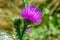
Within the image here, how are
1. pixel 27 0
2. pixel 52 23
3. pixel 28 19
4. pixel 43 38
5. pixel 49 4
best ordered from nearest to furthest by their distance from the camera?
pixel 28 19, pixel 27 0, pixel 43 38, pixel 52 23, pixel 49 4

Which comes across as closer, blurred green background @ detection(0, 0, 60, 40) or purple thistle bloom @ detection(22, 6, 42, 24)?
purple thistle bloom @ detection(22, 6, 42, 24)

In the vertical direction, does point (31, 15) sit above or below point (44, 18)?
above

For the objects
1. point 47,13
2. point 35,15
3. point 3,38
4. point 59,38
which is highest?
point 35,15

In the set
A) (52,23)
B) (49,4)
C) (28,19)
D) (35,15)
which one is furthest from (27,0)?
(49,4)

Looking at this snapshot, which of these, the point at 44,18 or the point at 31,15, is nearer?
the point at 31,15

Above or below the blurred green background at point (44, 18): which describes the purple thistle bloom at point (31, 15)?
above

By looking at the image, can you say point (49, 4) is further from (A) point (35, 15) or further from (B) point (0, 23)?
(A) point (35, 15)

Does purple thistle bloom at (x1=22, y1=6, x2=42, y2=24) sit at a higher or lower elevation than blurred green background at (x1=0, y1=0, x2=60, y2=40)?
higher

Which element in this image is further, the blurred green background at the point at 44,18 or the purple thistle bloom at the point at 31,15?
the blurred green background at the point at 44,18
